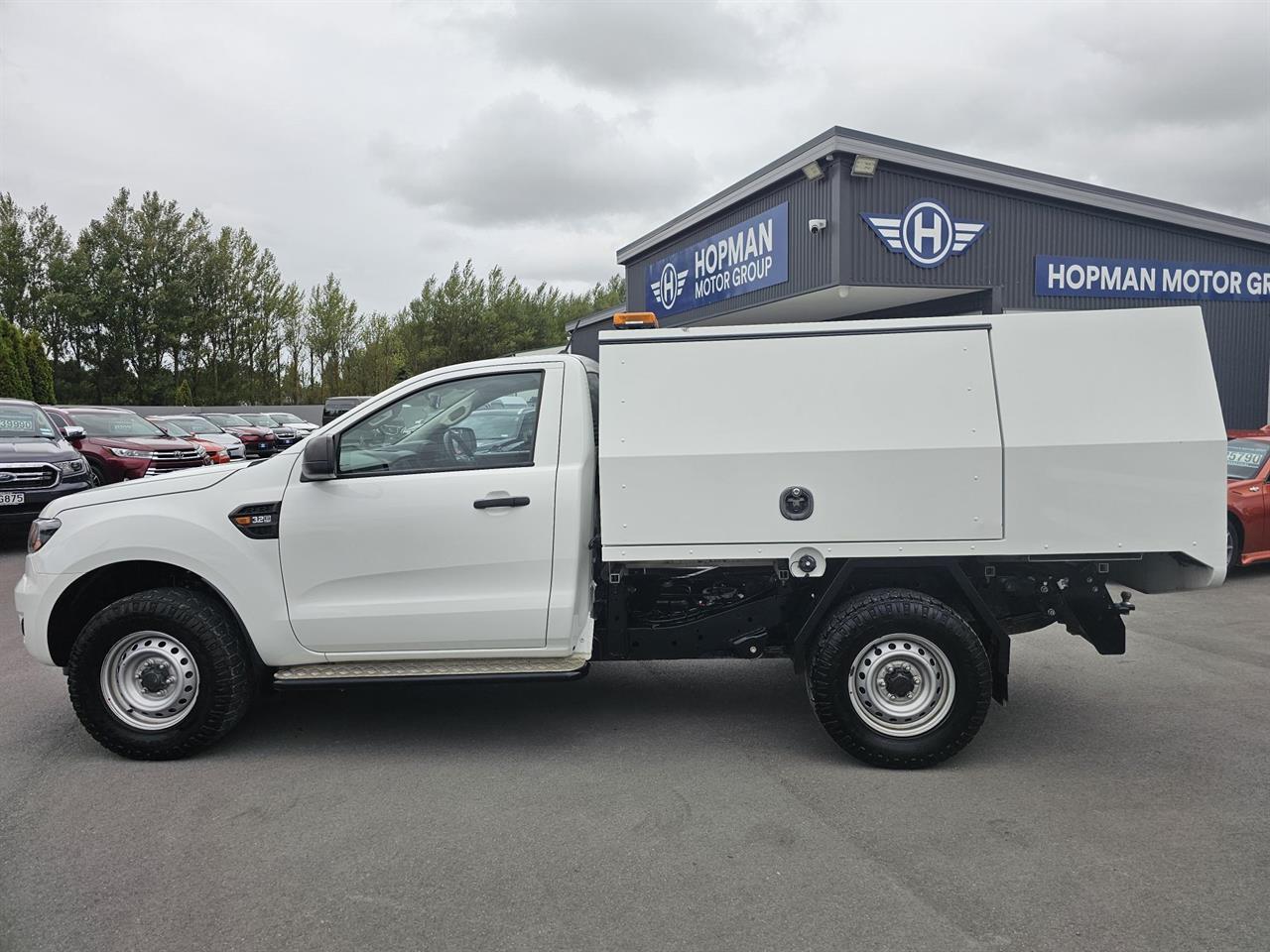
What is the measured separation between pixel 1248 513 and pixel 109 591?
960 centimetres

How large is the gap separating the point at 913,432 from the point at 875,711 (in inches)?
53.2

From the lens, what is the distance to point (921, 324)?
4.52 m

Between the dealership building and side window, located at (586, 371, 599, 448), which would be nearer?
side window, located at (586, 371, 599, 448)

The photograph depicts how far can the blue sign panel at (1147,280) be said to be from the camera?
638 inches

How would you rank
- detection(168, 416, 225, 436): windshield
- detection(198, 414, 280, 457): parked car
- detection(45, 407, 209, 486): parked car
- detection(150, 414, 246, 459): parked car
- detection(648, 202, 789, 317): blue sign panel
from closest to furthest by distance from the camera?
detection(45, 407, 209, 486): parked car, detection(648, 202, 789, 317): blue sign panel, detection(150, 414, 246, 459): parked car, detection(168, 416, 225, 436): windshield, detection(198, 414, 280, 457): parked car

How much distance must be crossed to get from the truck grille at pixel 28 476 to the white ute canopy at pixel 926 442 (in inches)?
381

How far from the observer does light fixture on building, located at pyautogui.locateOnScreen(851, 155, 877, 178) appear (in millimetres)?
14407

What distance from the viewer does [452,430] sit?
15.8 feet

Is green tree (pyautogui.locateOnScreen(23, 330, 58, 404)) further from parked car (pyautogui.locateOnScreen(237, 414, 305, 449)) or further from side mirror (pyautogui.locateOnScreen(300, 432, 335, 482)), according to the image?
side mirror (pyautogui.locateOnScreen(300, 432, 335, 482))

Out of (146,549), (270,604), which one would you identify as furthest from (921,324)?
(146,549)

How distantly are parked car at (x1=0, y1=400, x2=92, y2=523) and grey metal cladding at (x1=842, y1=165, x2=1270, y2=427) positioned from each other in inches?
443

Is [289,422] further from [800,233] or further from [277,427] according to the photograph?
[800,233]

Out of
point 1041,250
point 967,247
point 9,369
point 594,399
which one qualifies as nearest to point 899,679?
point 594,399

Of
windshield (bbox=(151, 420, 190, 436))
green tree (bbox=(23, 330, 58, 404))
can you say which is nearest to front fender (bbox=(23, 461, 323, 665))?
windshield (bbox=(151, 420, 190, 436))
